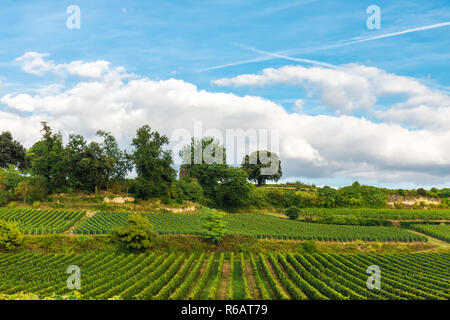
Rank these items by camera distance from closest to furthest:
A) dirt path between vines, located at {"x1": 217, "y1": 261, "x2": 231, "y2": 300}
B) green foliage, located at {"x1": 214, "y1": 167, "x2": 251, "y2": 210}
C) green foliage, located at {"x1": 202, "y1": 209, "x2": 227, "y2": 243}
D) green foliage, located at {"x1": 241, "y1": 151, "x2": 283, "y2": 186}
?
dirt path between vines, located at {"x1": 217, "y1": 261, "x2": 231, "y2": 300} → green foliage, located at {"x1": 202, "y1": 209, "x2": 227, "y2": 243} → green foliage, located at {"x1": 214, "y1": 167, "x2": 251, "y2": 210} → green foliage, located at {"x1": 241, "y1": 151, "x2": 283, "y2": 186}

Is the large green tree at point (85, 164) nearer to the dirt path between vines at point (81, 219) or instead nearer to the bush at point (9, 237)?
the dirt path between vines at point (81, 219)

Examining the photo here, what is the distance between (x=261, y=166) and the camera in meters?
88.2

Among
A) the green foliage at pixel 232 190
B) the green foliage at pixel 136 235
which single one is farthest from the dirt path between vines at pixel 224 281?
the green foliage at pixel 232 190

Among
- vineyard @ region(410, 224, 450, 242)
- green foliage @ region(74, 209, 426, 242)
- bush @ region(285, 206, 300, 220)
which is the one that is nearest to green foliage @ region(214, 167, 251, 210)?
bush @ region(285, 206, 300, 220)

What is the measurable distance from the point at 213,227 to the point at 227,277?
10.3m

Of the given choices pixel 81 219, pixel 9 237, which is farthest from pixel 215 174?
pixel 9 237

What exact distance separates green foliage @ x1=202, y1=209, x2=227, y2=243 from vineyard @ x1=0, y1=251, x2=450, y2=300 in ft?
9.06

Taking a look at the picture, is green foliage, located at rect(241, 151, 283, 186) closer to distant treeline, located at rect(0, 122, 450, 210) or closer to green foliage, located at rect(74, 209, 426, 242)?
distant treeline, located at rect(0, 122, 450, 210)

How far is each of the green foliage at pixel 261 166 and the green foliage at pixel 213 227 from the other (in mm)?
46570

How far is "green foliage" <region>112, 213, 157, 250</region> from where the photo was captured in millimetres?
35147

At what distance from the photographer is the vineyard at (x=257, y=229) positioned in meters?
41.7

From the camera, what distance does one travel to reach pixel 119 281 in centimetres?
2447
